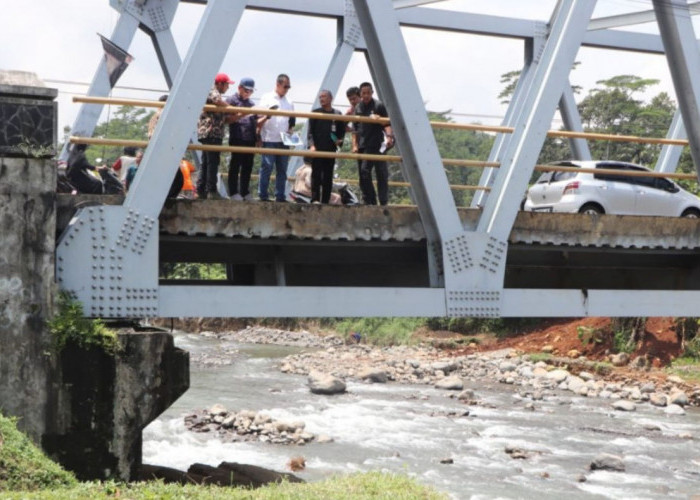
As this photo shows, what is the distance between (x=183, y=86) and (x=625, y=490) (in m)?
13.1

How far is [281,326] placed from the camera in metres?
52.5

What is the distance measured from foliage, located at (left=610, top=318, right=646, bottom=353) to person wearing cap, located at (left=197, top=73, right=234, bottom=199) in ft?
87.7

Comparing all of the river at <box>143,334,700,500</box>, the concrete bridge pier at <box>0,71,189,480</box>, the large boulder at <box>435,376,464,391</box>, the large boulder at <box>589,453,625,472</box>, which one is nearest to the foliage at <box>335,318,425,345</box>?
the large boulder at <box>435,376,464,391</box>

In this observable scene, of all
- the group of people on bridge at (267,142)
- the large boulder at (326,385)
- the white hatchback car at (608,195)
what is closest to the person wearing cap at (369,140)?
the group of people on bridge at (267,142)

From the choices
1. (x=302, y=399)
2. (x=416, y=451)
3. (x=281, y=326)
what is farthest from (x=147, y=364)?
(x=281, y=326)

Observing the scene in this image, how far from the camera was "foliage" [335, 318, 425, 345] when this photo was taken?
45.3m

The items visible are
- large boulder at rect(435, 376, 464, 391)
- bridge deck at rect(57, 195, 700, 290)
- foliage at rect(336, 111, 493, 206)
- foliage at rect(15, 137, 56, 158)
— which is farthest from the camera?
foliage at rect(336, 111, 493, 206)

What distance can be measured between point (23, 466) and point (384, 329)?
129 feet

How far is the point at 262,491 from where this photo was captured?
26.6 feet

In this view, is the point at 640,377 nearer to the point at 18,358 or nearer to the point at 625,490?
the point at 625,490

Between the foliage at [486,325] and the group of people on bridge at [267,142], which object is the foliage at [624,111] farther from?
the group of people on bridge at [267,142]

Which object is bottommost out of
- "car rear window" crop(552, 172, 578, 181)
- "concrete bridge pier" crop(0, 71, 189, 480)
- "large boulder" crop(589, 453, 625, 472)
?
"large boulder" crop(589, 453, 625, 472)

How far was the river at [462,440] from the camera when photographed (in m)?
19.3

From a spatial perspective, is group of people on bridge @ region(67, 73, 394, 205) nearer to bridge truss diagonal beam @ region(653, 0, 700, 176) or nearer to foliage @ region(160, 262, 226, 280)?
bridge truss diagonal beam @ region(653, 0, 700, 176)
